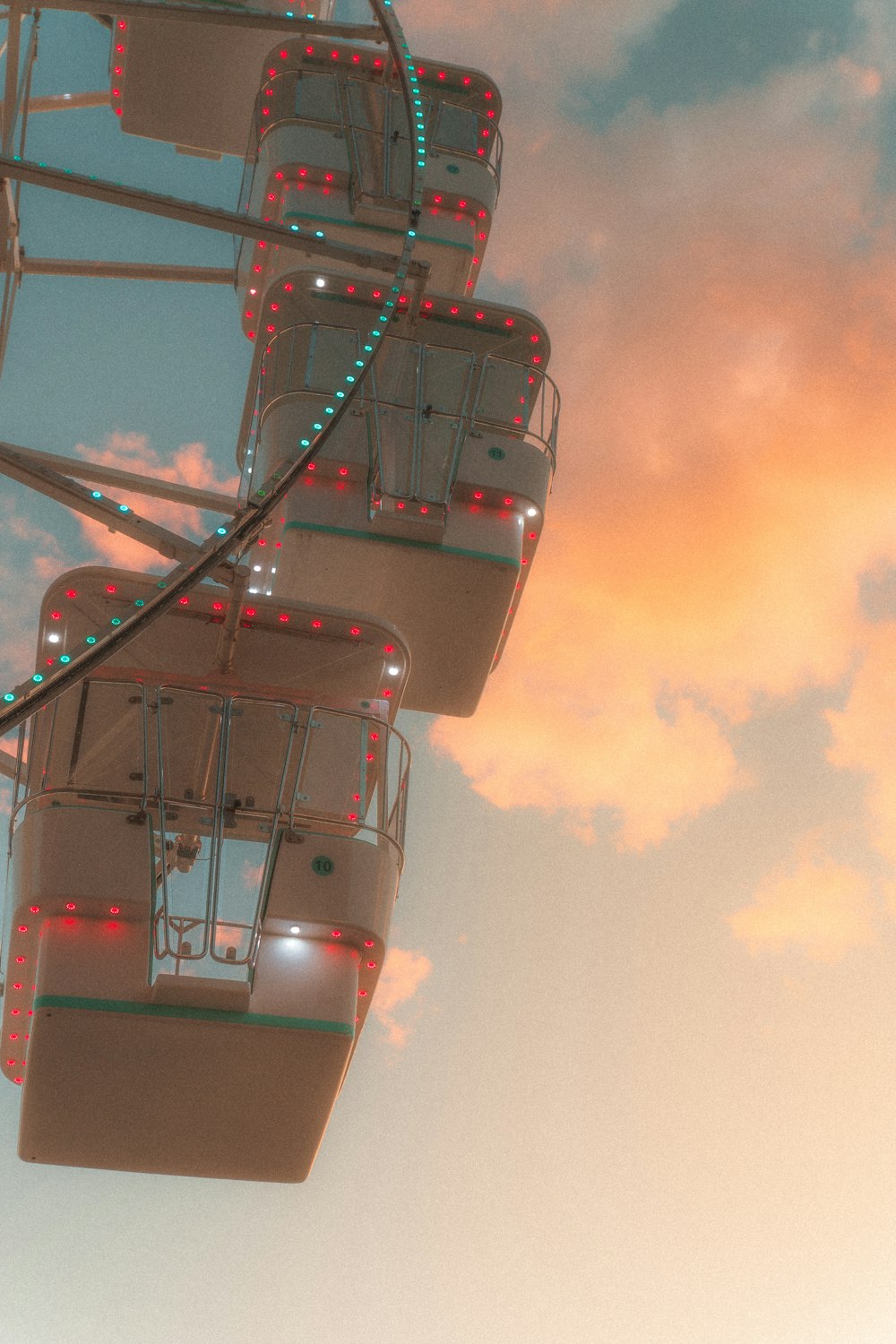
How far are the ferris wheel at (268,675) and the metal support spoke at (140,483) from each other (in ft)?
0.05

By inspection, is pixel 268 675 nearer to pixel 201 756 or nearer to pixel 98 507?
pixel 201 756

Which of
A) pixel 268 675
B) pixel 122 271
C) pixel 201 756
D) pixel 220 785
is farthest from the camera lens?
pixel 122 271

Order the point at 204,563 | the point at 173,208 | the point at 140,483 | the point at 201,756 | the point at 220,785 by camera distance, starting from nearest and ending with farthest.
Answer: the point at 204,563, the point at 220,785, the point at 173,208, the point at 201,756, the point at 140,483

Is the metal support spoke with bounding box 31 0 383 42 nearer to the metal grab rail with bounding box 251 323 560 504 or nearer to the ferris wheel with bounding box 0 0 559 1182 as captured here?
the ferris wheel with bounding box 0 0 559 1182

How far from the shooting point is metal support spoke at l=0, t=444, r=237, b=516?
7.16 metres

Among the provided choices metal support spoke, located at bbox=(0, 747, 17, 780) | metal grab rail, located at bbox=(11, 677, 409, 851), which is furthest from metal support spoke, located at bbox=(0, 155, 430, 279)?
metal support spoke, located at bbox=(0, 747, 17, 780)

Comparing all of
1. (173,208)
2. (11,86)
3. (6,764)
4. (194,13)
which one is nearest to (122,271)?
(11,86)

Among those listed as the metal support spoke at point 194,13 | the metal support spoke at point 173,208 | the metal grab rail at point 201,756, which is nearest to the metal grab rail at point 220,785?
the metal grab rail at point 201,756

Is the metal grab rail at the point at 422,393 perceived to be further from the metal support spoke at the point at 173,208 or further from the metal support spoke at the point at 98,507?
the metal support spoke at the point at 98,507

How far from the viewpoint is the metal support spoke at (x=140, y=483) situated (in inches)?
282

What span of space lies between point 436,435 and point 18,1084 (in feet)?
11.9

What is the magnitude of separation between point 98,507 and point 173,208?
143 cm

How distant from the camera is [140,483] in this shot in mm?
7590

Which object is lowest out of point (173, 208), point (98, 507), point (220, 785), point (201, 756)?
point (220, 785)
